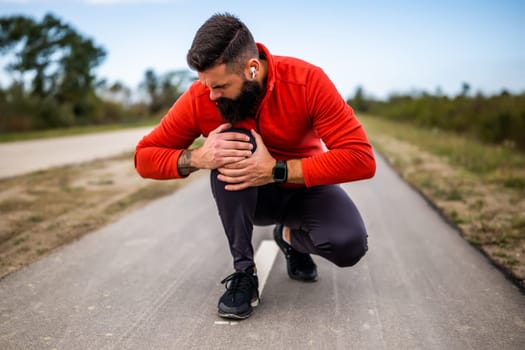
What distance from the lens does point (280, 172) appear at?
8.86 feet

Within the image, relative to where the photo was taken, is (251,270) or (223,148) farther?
(251,270)

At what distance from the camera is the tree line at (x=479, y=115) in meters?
12.6

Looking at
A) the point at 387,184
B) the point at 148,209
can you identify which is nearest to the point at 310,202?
the point at 148,209

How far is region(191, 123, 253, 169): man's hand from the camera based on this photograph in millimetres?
2646

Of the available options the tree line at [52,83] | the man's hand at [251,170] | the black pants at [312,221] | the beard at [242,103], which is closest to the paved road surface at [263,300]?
the black pants at [312,221]

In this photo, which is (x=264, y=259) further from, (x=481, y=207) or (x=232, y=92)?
(x=481, y=207)

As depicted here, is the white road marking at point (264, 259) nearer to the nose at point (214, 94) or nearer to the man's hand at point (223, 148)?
the man's hand at point (223, 148)

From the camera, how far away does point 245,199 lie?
9.02 feet

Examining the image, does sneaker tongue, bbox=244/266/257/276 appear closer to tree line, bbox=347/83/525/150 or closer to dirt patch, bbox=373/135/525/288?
dirt patch, bbox=373/135/525/288

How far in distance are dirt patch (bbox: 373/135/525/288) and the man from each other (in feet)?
4.51

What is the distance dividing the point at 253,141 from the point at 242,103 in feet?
0.75

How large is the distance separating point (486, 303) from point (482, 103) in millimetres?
14736

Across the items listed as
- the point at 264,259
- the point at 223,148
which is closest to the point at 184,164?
the point at 223,148

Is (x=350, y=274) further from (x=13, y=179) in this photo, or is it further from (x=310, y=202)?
(x=13, y=179)
